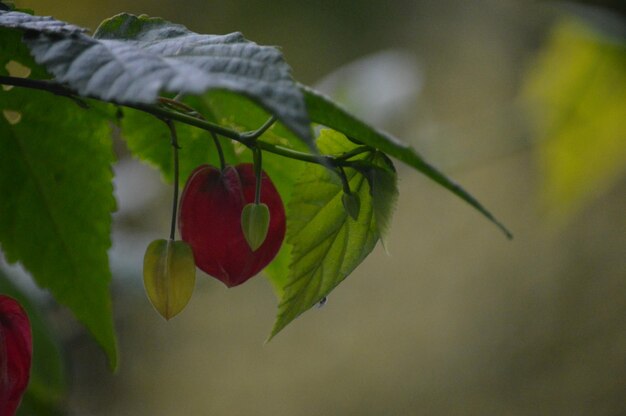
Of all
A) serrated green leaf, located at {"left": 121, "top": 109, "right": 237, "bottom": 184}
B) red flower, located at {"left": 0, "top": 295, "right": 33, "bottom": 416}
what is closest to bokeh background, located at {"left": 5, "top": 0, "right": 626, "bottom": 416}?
serrated green leaf, located at {"left": 121, "top": 109, "right": 237, "bottom": 184}

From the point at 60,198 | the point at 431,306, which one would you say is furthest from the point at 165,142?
the point at 431,306

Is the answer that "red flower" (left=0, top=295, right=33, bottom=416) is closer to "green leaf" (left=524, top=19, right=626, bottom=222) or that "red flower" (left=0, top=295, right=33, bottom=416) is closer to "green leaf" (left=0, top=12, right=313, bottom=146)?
"green leaf" (left=0, top=12, right=313, bottom=146)

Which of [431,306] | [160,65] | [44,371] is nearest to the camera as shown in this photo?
[160,65]

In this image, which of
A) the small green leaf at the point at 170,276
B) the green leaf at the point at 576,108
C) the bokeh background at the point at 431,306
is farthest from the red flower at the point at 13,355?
the bokeh background at the point at 431,306

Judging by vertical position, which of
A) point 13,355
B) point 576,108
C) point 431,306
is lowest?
point 431,306

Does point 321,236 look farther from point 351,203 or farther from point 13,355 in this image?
point 13,355
